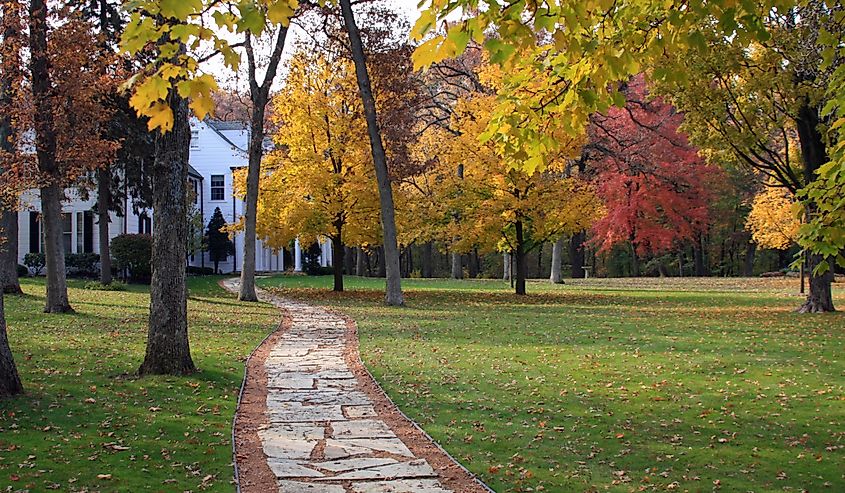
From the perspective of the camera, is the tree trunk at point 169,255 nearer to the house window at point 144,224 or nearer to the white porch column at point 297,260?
the house window at point 144,224

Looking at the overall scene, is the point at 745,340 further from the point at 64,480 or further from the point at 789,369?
the point at 64,480

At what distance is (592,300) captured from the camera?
79.5 feet

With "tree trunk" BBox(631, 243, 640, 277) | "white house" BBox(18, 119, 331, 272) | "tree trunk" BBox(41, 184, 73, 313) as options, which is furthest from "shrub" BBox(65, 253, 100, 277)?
"tree trunk" BBox(631, 243, 640, 277)

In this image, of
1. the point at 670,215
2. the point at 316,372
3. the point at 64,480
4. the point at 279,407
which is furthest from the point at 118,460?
the point at 670,215

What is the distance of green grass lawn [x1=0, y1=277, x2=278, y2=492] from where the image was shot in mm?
5727

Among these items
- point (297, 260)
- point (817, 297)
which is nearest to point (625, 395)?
point (817, 297)

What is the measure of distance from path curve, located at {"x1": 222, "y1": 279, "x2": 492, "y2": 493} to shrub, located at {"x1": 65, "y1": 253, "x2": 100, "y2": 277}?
2165 cm

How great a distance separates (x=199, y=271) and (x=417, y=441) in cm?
3392

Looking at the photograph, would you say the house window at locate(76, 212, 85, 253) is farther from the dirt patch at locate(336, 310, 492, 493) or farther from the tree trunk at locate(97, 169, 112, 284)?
the dirt patch at locate(336, 310, 492, 493)

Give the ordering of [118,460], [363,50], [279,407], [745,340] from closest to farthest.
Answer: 1. [118,460]
2. [279,407]
3. [745,340]
4. [363,50]

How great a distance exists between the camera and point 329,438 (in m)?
7.01

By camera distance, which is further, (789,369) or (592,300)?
(592,300)

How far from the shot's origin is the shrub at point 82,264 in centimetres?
3058

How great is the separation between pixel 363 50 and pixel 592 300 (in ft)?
32.4
